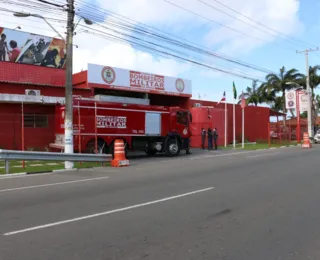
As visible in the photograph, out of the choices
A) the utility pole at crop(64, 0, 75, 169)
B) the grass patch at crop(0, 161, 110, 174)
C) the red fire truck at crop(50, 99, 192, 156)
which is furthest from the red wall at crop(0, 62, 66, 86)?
the utility pole at crop(64, 0, 75, 169)

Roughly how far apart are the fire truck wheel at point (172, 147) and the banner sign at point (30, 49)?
9.90 m

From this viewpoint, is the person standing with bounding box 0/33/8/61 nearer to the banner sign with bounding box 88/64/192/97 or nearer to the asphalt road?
the banner sign with bounding box 88/64/192/97

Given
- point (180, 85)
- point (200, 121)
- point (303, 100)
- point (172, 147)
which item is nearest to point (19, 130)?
point (172, 147)

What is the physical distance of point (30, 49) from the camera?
24797mm

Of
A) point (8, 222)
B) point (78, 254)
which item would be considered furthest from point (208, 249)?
point (8, 222)

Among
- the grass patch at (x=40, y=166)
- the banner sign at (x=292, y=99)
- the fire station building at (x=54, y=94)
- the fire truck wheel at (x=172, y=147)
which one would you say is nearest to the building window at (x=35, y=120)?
the fire station building at (x=54, y=94)

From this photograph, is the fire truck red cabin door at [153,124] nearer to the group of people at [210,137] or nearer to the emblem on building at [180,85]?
the group of people at [210,137]

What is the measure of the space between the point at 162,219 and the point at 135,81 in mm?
21561

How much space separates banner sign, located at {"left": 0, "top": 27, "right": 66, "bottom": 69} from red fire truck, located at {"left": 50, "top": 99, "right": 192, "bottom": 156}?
21.3ft

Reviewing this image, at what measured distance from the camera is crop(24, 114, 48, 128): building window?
21.9m

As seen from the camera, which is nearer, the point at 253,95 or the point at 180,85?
the point at 180,85

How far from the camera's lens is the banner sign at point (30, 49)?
936 inches

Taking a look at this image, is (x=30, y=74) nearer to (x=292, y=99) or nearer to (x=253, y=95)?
(x=292, y=99)

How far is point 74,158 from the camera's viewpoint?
51.2 feet
